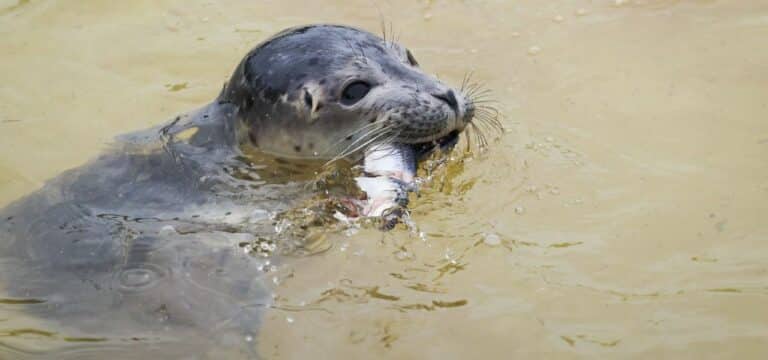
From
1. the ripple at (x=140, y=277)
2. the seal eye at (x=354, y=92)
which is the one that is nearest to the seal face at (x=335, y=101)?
the seal eye at (x=354, y=92)

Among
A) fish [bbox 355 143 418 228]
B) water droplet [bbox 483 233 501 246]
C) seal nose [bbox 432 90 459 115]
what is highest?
seal nose [bbox 432 90 459 115]

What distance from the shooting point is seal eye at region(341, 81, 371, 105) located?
351 cm

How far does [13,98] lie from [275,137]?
2.24m

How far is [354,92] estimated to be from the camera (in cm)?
353

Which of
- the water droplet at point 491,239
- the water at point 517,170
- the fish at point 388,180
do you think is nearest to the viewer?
the water at point 517,170

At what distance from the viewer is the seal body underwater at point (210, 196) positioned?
322 cm

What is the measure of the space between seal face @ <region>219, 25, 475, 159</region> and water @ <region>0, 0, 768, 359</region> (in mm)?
401

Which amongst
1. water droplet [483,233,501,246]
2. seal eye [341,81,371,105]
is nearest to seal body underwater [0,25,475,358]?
seal eye [341,81,371,105]

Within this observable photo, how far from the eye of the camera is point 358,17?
5.75 meters

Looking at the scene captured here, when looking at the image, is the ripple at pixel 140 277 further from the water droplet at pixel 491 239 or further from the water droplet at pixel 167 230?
the water droplet at pixel 491 239

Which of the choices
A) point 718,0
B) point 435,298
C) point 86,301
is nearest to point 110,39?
point 86,301

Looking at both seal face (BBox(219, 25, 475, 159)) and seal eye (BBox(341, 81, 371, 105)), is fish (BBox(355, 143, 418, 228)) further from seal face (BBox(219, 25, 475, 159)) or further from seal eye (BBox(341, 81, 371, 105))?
seal eye (BBox(341, 81, 371, 105))

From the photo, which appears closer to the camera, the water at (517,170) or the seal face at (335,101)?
the water at (517,170)

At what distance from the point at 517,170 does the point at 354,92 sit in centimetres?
93
